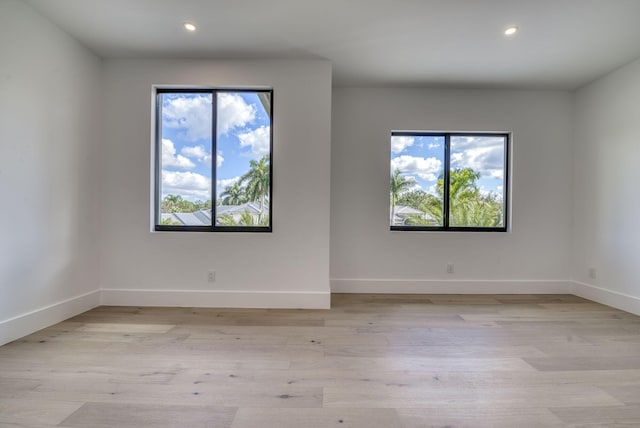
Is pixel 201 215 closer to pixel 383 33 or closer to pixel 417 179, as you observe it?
pixel 383 33

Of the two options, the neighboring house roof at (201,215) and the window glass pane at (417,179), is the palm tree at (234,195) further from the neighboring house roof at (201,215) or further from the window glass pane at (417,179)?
the window glass pane at (417,179)

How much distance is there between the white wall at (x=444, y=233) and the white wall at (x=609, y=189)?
0.20 metres

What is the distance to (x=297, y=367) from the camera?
1952 millimetres

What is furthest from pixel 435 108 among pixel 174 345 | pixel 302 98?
pixel 174 345

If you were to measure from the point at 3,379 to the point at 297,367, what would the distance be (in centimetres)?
171

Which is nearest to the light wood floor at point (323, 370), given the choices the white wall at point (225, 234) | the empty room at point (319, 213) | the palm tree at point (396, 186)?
the empty room at point (319, 213)

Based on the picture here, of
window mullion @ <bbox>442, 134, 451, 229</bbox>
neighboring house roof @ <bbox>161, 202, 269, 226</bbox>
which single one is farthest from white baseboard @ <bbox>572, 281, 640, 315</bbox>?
neighboring house roof @ <bbox>161, 202, 269, 226</bbox>

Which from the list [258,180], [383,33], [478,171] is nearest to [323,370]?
[258,180]

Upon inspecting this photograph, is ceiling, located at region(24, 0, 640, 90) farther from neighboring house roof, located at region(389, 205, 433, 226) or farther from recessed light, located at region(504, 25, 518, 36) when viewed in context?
neighboring house roof, located at region(389, 205, 433, 226)

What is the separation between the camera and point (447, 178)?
3.99m

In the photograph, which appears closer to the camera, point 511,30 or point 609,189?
Result: point 511,30

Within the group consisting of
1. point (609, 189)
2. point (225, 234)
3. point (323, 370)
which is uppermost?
point (609, 189)

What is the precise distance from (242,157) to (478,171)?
300 centimetres

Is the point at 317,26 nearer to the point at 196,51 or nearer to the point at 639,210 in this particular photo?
the point at 196,51
